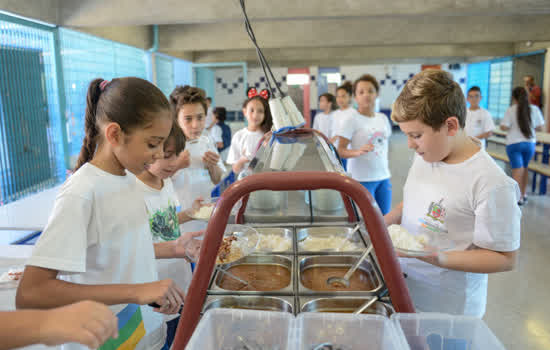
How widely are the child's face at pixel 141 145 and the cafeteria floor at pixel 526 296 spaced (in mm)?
2524

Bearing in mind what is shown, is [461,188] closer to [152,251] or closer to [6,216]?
[152,251]

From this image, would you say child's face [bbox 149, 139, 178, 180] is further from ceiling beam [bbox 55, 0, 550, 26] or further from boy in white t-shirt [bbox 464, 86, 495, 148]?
boy in white t-shirt [bbox 464, 86, 495, 148]

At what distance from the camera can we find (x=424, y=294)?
1462 millimetres

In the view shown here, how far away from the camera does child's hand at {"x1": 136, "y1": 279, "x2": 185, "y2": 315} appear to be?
0.99m

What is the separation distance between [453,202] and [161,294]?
3.40ft

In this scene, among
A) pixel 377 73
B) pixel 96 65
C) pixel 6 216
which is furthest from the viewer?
pixel 377 73

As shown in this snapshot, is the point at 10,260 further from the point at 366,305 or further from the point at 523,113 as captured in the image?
the point at 523,113

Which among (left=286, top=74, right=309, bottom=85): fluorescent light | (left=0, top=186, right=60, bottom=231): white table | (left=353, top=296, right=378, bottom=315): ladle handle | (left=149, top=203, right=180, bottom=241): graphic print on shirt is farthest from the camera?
(left=286, top=74, right=309, bottom=85): fluorescent light

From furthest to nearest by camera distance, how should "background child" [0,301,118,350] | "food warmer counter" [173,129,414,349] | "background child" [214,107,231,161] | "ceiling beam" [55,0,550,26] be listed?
"background child" [214,107,231,161]
"ceiling beam" [55,0,550,26]
"food warmer counter" [173,129,414,349]
"background child" [0,301,118,350]

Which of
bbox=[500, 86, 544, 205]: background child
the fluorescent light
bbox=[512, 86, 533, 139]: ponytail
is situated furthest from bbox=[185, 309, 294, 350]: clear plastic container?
the fluorescent light

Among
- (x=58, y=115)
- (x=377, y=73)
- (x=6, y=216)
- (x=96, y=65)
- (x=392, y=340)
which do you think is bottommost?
(x=6, y=216)

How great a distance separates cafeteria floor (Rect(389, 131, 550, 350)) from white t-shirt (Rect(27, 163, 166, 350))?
2417 millimetres

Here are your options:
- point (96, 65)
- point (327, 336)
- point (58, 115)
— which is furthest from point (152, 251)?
point (96, 65)

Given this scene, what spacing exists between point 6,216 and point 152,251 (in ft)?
6.93
